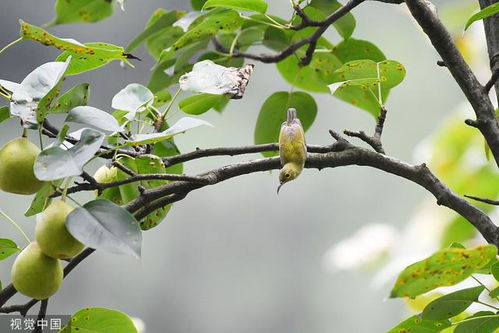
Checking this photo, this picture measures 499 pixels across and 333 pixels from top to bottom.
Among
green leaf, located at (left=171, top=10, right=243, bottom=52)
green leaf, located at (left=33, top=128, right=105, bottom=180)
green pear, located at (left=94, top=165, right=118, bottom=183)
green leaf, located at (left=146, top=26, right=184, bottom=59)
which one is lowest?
green leaf, located at (left=33, top=128, right=105, bottom=180)

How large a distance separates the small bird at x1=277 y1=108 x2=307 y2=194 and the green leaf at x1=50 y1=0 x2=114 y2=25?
38cm

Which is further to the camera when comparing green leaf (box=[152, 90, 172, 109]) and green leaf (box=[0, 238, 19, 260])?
green leaf (box=[152, 90, 172, 109])

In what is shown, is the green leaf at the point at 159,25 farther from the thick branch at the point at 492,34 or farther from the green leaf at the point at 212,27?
the thick branch at the point at 492,34

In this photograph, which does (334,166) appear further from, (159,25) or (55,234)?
(159,25)

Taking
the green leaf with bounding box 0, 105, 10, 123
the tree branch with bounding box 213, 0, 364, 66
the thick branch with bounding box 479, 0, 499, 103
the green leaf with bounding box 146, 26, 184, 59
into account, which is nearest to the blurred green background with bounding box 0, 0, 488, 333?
the green leaf with bounding box 146, 26, 184, 59

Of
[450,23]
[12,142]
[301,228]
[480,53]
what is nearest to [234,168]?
[12,142]

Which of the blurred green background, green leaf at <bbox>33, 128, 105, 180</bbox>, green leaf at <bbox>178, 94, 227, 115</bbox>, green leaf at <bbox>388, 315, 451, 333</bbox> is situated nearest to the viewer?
green leaf at <bbox>33, 128, 105, 180</bbox>

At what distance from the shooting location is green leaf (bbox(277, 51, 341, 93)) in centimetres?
76

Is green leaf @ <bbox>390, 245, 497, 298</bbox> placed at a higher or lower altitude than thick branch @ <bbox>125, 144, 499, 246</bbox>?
lower

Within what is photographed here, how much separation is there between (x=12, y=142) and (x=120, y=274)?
4.35 metres

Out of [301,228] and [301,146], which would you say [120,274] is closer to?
[301,228]

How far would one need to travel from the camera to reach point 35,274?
0.46 m

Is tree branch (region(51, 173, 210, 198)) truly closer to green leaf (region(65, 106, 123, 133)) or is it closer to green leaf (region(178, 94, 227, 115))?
green leaf (region(65, 106, 123, 133))

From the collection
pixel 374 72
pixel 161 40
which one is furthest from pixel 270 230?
pixel 374 72
